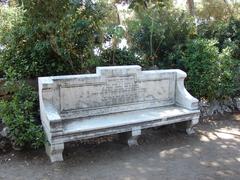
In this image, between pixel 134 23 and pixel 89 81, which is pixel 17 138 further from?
pixel 134 23

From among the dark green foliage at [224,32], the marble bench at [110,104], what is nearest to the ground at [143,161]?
the marble bench at [110,104]

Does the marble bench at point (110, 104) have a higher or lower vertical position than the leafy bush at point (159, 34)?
lower

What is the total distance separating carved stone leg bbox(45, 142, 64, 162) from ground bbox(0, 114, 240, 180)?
0.10m

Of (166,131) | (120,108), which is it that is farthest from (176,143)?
(120,108)

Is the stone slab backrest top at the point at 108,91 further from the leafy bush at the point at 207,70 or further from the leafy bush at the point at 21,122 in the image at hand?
the leafy bush at the point at 207,70

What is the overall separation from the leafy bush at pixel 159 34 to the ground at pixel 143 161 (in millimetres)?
2668

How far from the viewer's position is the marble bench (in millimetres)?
5062

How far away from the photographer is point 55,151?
4.93 m

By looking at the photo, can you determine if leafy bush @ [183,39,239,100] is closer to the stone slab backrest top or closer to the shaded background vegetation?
the shaded background vegetation

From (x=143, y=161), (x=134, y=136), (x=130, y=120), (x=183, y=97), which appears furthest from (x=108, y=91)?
(x=183, y=97)

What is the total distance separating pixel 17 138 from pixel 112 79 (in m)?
2.03

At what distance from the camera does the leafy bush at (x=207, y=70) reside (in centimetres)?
761

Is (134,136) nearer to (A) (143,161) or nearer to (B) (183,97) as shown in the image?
(A) (143,161)

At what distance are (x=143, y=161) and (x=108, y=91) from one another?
5.02 feet
